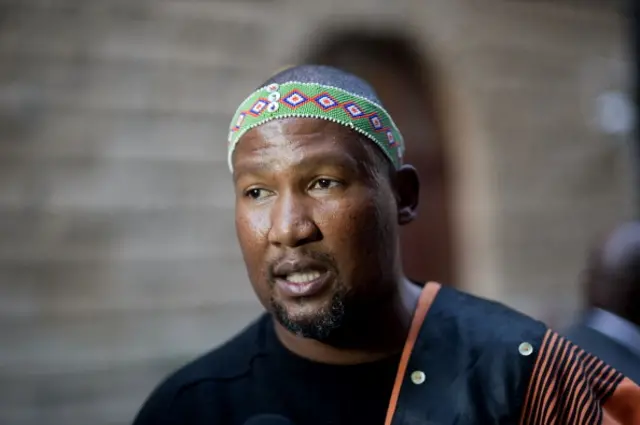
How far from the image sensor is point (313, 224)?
4.67 ft

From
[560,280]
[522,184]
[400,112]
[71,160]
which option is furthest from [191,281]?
[560,280]

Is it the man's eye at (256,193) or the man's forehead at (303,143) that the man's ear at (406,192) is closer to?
the man's forehead at (303,143)

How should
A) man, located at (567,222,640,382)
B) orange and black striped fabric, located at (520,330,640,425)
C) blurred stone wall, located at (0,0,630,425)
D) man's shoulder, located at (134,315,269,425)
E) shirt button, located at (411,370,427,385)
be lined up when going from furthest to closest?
1. blurred stone wall, located at (0,0,630,425)
2. man, located at (567,222,640,382)
3. man's shoulder, located at (134,315,269,425)
4. shirt button, located at (411,370,427,385)
5. orange and black striped fabric, located at (520,330,640,425)

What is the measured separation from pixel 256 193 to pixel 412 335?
482 millimetres

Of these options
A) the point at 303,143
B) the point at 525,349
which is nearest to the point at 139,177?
the point at 303,143

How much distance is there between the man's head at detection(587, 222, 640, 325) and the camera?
259cm

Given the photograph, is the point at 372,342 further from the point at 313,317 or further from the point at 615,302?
the point at 615,302

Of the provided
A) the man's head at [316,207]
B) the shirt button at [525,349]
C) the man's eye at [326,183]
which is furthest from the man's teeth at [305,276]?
the shirt button at [525,349]

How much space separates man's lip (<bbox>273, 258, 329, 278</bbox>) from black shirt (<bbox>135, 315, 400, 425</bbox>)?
0.28m

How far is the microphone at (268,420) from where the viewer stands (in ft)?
5.04

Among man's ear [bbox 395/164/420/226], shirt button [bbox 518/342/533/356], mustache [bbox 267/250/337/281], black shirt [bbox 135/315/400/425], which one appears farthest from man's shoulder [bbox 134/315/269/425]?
shirt button [bbox 518/342/533/356]

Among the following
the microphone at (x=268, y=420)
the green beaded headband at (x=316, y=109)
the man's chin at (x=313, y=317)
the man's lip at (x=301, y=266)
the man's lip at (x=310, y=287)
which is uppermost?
the green beaded headband at (x=316, y=109)

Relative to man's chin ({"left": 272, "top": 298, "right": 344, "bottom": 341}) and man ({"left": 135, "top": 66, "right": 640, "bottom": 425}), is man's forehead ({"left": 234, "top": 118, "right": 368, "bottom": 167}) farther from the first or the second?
man's chin ({"left": 272, "top": 298, "right": 344, "bottom": 341})

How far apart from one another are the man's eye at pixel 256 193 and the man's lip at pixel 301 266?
159 millimetres
